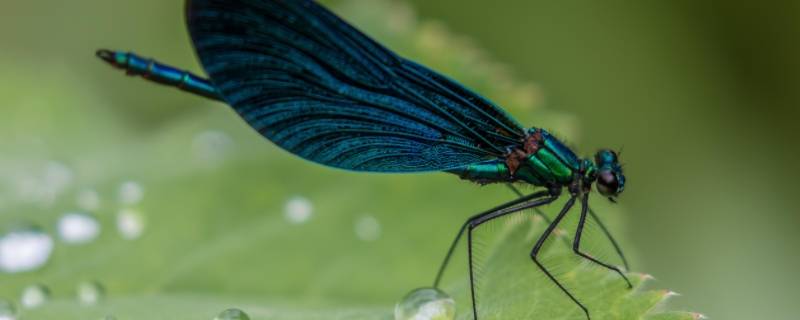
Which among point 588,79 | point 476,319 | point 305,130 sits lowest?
point 476,319

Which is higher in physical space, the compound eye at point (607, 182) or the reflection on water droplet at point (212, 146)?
the reflection on water droplet at point (212, 146)

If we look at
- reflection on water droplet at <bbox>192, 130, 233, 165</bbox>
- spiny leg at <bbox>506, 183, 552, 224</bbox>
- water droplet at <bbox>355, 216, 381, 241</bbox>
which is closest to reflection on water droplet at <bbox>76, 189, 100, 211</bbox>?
reflection on water droplet at <bbox>192, 130, 233, 165</bbox>

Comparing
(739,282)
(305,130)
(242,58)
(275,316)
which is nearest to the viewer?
(275,316)

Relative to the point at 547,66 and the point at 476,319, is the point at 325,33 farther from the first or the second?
the point at 547,66

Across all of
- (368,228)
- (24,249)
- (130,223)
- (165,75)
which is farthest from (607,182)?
(24,249)

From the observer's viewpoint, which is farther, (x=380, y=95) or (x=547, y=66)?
(x=547, y=66)

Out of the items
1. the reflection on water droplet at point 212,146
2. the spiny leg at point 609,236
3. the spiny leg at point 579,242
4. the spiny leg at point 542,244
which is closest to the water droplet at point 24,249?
the reflection on water droplet at point 212,146

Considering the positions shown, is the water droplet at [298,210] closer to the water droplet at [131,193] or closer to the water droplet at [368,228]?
the water droplet at [368,228]

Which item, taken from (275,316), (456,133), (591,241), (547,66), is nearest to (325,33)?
(456,133)
